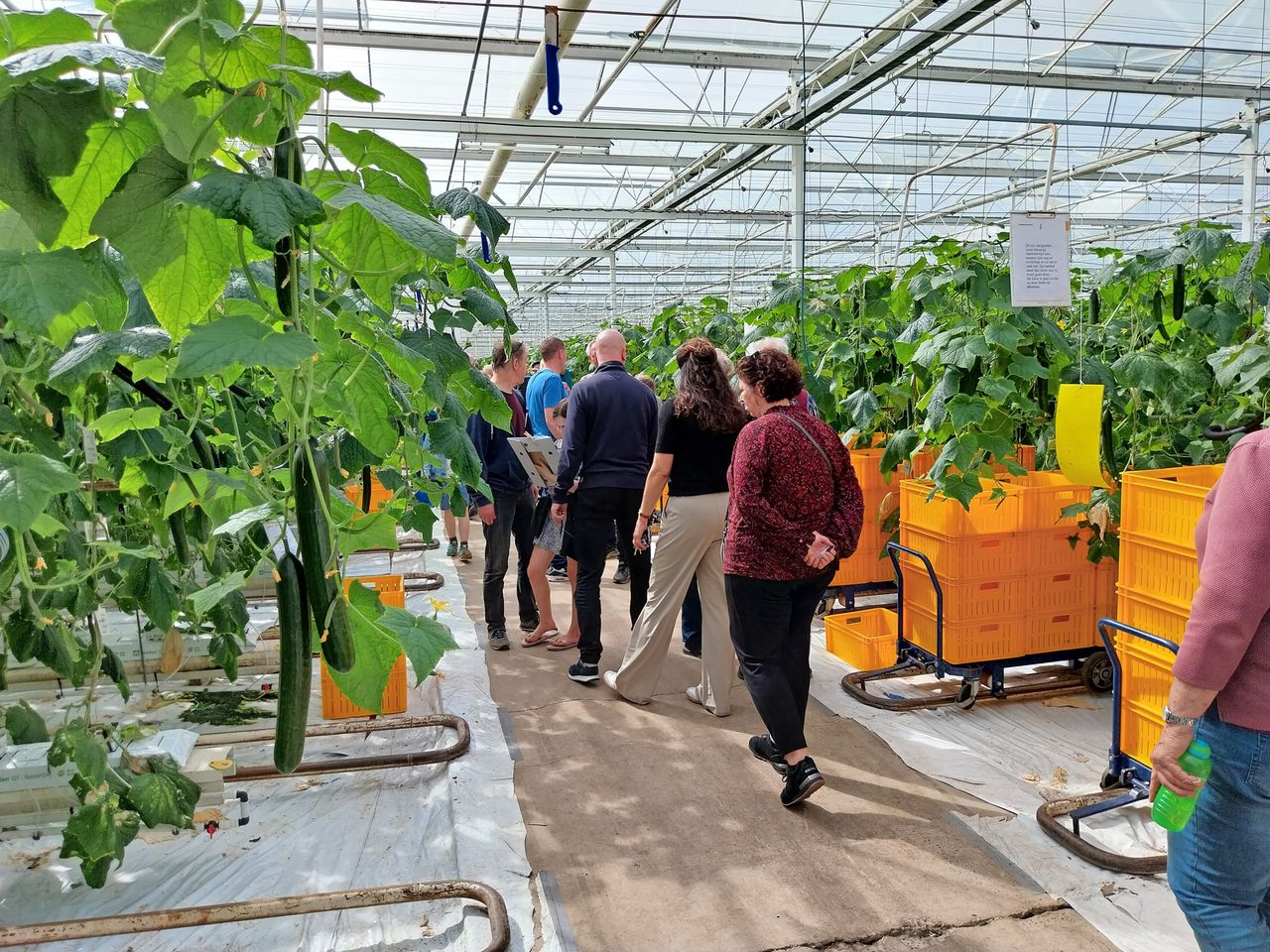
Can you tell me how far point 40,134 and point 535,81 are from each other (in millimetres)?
5776

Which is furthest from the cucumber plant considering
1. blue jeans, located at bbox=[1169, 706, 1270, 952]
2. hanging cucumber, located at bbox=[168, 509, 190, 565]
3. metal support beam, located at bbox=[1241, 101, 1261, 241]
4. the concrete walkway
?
metal support beam, located at bbox=[1241, 101, 1261, 241]

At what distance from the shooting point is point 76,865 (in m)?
2.86

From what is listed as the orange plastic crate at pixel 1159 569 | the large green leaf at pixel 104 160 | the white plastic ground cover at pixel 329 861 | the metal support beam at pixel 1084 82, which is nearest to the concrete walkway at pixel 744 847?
the white plastic ground cover at pixel 329 861

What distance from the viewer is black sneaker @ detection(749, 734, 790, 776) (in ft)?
11.2

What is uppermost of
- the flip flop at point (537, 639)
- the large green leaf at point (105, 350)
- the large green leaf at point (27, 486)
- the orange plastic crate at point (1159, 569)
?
the large green leaf at point (105, 350)

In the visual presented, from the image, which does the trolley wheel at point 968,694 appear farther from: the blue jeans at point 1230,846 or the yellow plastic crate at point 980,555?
the blue jeans at point 1230,846

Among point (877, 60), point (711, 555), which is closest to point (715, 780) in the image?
point (711, 555)

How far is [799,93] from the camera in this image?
655 cm

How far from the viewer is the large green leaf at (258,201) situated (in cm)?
69

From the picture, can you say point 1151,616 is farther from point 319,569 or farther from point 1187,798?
point 319,569

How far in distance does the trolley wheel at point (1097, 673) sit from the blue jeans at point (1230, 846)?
2314 mm

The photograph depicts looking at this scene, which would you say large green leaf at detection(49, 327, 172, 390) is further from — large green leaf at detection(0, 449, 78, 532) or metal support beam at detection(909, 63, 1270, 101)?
metal support beam at detection(909, 63, 1270, 101)

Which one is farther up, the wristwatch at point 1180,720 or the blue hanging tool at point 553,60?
the blue hanging tool at point 553,60

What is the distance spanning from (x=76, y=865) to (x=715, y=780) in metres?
2.08
